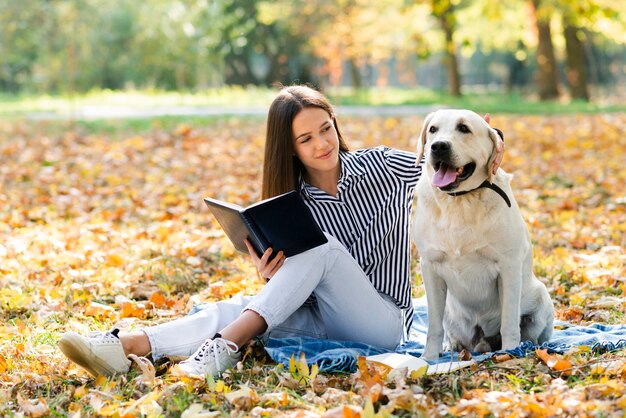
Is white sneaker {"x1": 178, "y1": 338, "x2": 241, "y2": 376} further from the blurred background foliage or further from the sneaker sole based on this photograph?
the blurred background foliage

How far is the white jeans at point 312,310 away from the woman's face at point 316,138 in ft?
1.34

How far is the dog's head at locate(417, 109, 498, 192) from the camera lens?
3686 millimetres

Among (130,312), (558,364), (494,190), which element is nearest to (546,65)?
(130,312)

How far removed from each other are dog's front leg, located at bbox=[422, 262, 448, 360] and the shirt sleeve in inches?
22.5

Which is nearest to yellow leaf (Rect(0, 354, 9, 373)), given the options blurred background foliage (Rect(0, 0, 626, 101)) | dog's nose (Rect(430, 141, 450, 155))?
dog's nose (Rect(430, 141, 450, 155))

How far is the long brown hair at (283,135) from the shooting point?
13.5ft

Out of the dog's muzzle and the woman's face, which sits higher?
the woman's face

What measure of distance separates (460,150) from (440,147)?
4.0 inches

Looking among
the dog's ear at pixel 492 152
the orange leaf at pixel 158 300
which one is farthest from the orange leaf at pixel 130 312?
the dog's ear at pixel 492 152

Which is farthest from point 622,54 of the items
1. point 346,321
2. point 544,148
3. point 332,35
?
point 346,321

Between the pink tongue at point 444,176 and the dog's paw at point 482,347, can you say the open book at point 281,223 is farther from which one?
the dog's paw at point 482,347

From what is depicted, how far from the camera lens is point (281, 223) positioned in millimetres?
3760

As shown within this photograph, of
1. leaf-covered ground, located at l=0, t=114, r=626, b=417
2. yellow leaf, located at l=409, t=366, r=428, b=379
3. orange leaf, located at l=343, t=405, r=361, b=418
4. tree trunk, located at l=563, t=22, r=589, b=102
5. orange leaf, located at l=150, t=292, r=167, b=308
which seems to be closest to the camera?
orange leaf, located at l=343, t=405, r=361, b=418

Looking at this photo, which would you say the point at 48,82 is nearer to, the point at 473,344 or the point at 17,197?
the point at 17,197
